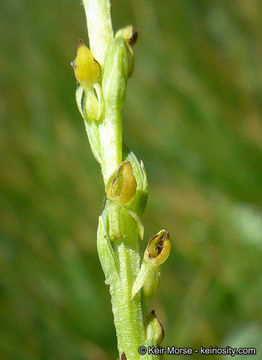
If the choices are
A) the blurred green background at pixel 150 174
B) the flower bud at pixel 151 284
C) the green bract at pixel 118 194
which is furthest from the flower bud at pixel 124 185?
the blurred green background at pixel 150 174

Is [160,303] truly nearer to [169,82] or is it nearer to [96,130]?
[169,82]

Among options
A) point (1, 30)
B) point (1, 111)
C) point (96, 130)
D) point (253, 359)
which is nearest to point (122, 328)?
point (96, 130)

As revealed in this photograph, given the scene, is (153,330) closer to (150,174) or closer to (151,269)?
(151,269)

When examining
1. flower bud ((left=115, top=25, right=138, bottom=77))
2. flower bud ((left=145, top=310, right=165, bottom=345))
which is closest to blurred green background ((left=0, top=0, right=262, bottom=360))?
flower bud ((left=145, top=310, right=165, bottom=345))

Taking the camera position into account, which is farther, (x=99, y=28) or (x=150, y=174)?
(x=150, y=174)

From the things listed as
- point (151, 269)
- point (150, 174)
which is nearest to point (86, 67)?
point (151, 269)

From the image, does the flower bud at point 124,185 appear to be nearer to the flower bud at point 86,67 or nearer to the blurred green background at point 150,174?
the flower bud at point 86,67
